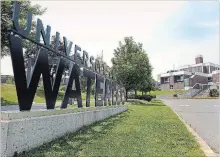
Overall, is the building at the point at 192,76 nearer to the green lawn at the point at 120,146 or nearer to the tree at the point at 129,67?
the tree at the point at 129,67

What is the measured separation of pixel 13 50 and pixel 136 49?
118ft

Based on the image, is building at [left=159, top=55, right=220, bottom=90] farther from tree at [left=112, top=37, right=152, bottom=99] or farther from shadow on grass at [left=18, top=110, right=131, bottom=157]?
shadow on grass at [left=18, top=110, right=131, bottom=157]

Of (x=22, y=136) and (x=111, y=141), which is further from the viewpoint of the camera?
(x=111, y=141)

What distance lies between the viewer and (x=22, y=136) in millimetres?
5621

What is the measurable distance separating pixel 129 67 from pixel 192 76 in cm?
6071

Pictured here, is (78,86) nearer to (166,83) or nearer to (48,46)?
(48,46)

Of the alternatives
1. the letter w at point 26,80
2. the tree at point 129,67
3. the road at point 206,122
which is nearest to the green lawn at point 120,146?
the road at point 206,122

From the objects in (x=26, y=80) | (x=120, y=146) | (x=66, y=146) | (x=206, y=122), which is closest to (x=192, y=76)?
(x=206, y=122)

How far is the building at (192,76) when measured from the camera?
299 ft

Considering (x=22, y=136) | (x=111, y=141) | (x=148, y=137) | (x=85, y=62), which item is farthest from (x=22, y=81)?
(x=85, y=62)

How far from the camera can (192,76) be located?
9138cm

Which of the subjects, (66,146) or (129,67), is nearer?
(66,146)

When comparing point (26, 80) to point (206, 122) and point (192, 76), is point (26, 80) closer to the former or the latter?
point (206, 122)

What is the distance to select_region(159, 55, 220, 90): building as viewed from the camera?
299 ft
